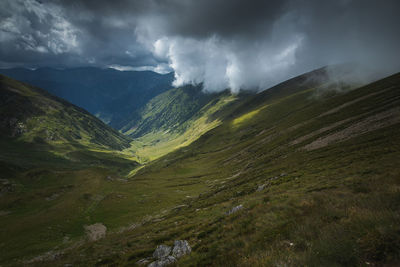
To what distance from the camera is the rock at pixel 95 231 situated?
46.6 m

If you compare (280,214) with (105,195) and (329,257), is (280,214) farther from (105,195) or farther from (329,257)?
(105,195)

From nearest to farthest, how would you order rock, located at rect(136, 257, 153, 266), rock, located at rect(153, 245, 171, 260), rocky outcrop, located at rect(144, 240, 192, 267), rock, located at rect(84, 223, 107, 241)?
rocky outcrop, located at rect(144, 240, 192, 267)
rock, located at rect(136, 257, 153, 266)
rock, located at rect(153, 245, 171, 260)
rock, located at rect(84, 223, 107, 241)

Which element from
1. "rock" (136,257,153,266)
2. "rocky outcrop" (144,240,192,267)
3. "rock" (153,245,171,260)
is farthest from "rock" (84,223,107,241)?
"rocky outcrop" (144,240,192,267)

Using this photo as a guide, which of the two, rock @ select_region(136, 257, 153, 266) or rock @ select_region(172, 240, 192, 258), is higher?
rock @ select_region(172, 240, 192, 258)

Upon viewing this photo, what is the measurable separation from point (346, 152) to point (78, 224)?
7355 centimetres

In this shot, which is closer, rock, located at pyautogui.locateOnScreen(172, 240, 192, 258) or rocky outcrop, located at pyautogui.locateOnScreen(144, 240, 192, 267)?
rocky outcrop, located at pyautogui.locateOnScreen(144, 240, 192, 267)

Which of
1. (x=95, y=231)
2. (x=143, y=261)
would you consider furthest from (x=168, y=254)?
(x=95, y=231)

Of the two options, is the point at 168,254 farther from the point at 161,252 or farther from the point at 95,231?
the point at 95,231

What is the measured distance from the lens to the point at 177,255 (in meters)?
13.7

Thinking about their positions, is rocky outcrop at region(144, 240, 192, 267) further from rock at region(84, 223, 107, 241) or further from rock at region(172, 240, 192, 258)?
rock at region(84, 223, 107, 241)

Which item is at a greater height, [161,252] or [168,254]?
[168,254]

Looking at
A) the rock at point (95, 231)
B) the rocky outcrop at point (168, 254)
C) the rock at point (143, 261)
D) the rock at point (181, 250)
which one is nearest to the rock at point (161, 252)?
the rocky outcrop at point (168, 254)

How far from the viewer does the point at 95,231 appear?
165 feet

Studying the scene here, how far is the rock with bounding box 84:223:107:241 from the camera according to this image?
46.6 metres
